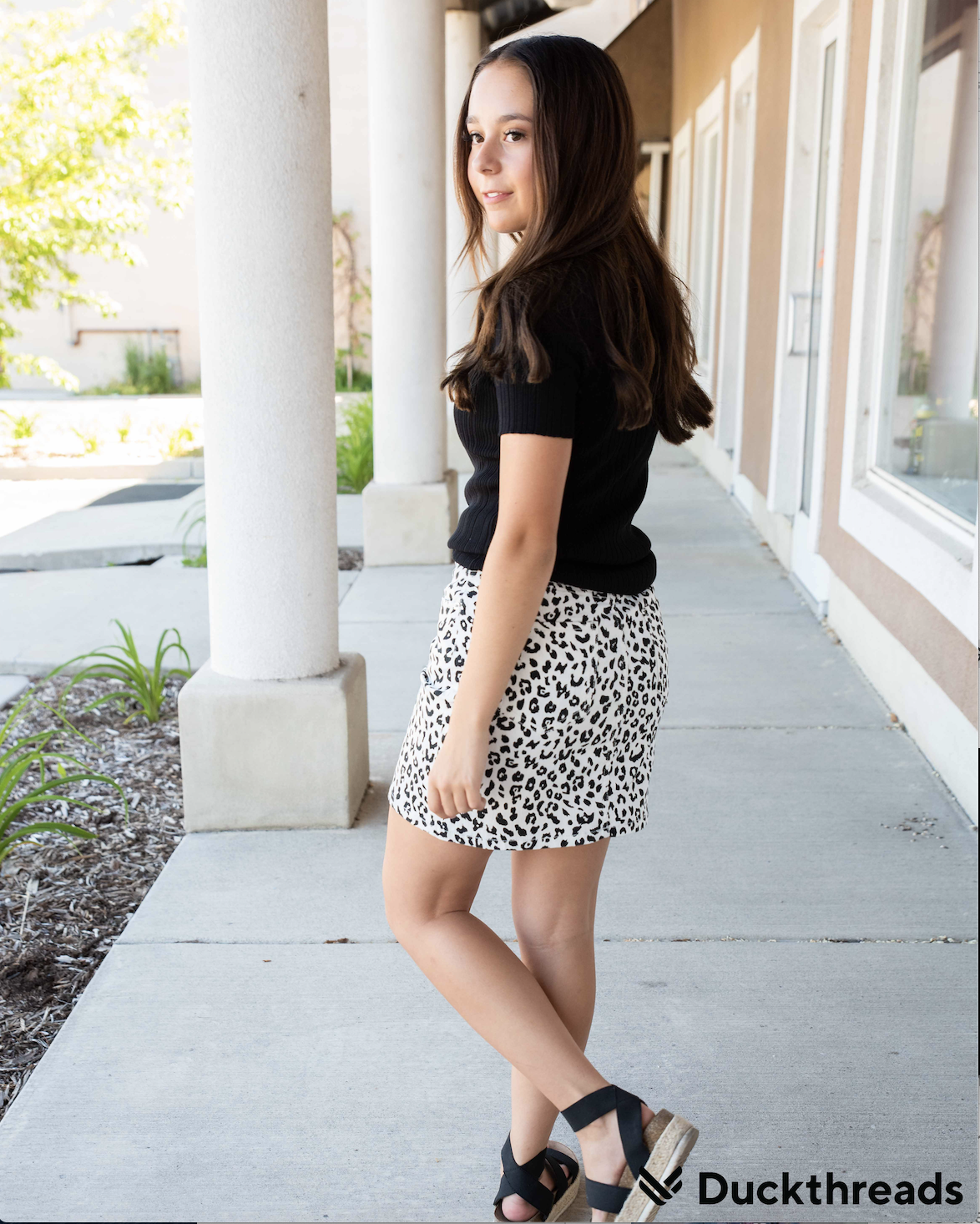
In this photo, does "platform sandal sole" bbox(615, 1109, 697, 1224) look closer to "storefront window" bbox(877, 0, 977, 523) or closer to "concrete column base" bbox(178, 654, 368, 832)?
"concrete column base" bbox(178, 654, 368, 832)

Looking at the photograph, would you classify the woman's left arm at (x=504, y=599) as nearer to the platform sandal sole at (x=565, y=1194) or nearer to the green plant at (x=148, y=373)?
the platform sandal sole at (x=565, y=1194)

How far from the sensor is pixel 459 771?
4.97 feet

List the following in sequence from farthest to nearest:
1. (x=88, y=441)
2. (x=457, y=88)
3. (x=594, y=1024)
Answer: (x=88, y=441) → (x=457, y=88) → (x=594, y=1024)

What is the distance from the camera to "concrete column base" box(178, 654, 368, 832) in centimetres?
317

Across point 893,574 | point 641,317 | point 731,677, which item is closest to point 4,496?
point 731,677

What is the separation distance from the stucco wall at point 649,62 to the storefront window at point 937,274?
941cm

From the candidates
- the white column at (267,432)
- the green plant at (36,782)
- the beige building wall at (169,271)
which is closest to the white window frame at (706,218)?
the white column at (267,432)

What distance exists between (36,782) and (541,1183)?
2.46 metres

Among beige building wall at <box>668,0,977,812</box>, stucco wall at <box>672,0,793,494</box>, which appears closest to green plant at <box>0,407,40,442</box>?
beige building wall at <box>668,0,977,812</box>

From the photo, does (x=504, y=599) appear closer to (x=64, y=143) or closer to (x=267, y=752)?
(x=267, y=752)

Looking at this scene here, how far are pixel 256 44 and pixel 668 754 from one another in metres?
2.32

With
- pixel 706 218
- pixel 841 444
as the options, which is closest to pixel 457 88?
pixel 706 218

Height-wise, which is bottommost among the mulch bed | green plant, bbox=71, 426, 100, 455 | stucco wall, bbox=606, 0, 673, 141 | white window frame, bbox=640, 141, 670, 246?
the mulch bed

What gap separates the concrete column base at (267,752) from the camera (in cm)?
317
